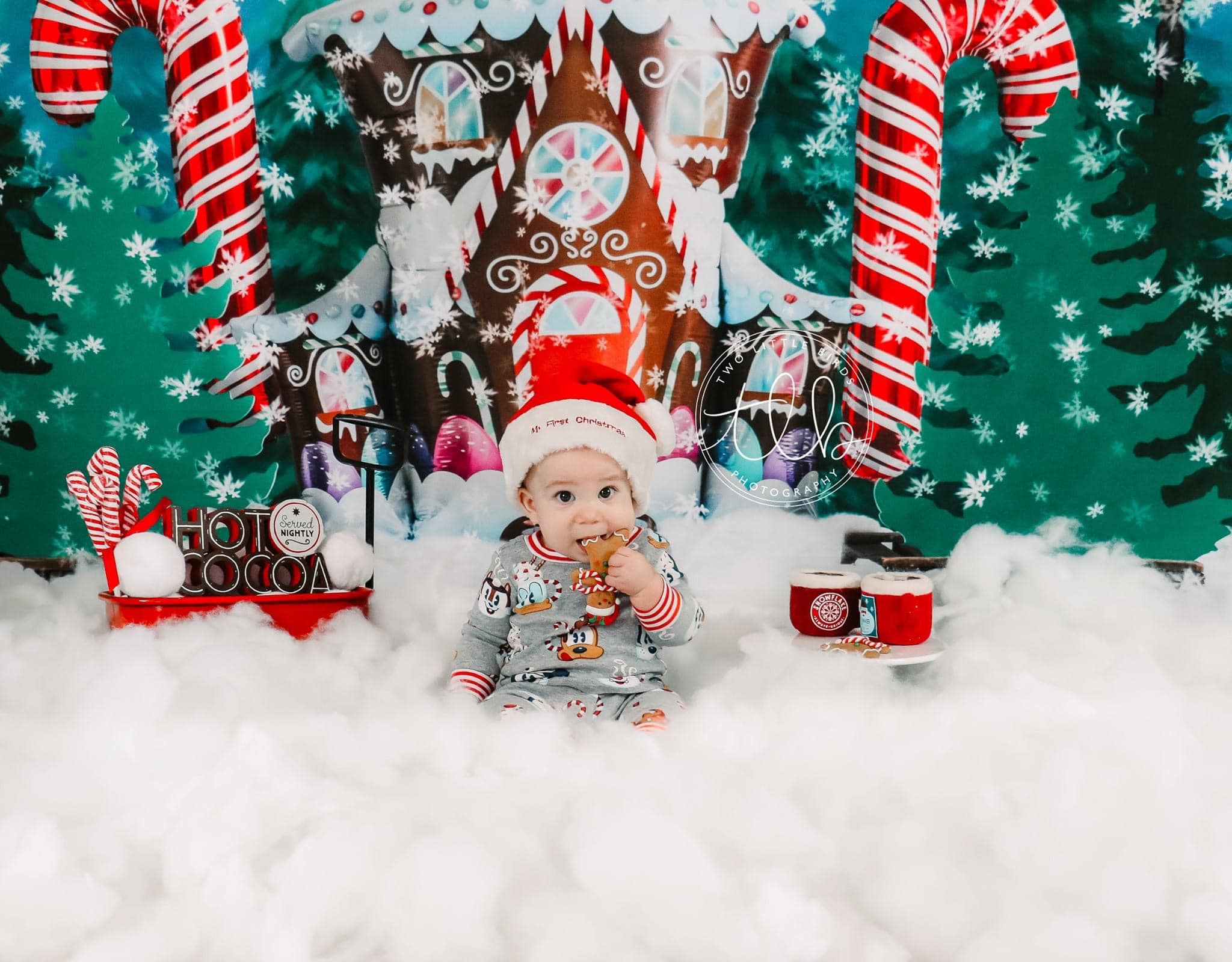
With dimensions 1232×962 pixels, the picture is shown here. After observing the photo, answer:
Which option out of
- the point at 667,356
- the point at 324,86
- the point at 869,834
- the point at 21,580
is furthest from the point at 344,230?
the point at 869,834

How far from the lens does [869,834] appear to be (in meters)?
1.09

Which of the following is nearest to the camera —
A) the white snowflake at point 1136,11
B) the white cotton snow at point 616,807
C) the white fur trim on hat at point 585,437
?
the white cotton snow at point 616,807

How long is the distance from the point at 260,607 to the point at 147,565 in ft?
0.73

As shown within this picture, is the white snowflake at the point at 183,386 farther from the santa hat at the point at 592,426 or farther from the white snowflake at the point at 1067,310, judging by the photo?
the white snowflake at the point at 1067,310

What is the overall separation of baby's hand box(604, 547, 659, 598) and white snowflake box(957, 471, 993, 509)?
967 mm

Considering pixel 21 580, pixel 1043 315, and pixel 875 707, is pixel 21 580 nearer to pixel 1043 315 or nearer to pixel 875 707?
pixel 875 707

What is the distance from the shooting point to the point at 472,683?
167cm

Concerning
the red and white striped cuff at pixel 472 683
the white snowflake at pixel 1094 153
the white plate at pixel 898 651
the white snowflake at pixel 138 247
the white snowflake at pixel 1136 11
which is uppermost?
the white snowflake at pixel 1136 11

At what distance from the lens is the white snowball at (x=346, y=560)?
6.35 feet

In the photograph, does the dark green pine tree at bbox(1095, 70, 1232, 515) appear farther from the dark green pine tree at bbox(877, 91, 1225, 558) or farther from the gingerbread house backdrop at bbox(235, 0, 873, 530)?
the gingerbread house backdrop at bbox(235, 0, 873, 530)

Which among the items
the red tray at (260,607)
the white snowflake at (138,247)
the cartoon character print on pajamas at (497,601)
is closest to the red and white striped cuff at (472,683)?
the cartoon character print on pajamas at (497,601)

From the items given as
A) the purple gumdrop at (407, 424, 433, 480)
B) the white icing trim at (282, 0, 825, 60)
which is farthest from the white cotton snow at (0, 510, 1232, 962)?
the white icing trim at (282, 0, 825, 60)

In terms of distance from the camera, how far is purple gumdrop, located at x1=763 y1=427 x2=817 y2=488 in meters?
2.18

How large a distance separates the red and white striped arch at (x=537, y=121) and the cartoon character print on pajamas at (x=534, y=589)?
81cm
